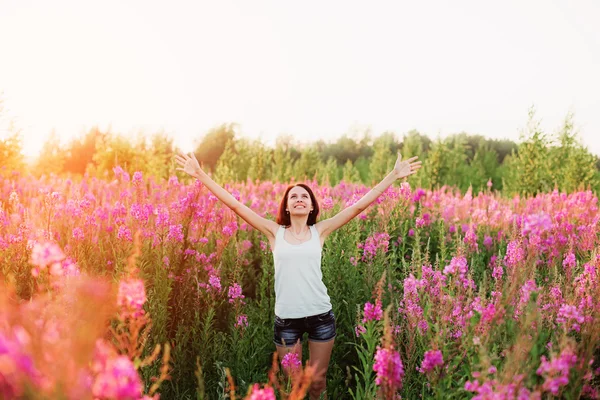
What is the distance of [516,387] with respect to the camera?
73.2 inches

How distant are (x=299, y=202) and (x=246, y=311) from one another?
138 cm

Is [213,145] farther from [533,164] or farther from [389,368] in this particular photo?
[389,368]

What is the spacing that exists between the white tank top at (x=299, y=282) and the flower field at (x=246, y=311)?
1.45ft

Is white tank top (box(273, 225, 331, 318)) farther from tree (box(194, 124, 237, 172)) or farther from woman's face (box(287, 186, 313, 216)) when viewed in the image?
tree (box(194, 124, 237, 172))

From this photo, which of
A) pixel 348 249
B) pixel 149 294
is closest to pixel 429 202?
pixel 348 249

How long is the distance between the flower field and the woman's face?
89 cm

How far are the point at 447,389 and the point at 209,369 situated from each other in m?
2.40

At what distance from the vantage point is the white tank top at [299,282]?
12.3 ft

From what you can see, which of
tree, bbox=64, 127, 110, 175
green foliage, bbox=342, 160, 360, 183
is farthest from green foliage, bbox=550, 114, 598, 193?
tree, bbox=64, 127, 110, 175

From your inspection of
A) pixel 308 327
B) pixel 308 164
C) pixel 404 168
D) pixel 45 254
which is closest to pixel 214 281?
pixel 308 327

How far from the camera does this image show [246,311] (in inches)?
182

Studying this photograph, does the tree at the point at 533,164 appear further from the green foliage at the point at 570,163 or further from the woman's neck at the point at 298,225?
the woman's neck at the point at 298,225

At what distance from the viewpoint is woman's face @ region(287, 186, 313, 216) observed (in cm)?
397

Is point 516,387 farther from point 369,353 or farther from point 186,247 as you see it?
point 186,247
